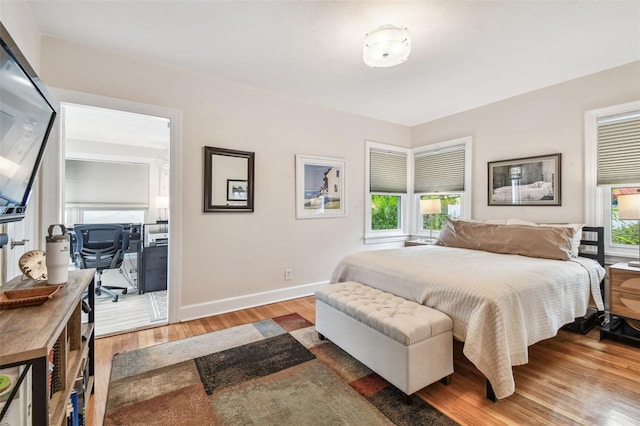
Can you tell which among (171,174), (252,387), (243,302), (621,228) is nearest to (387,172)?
(621,228)

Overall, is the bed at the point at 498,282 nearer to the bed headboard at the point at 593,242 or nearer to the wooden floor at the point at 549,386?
the bed headboard at the point at 593,242

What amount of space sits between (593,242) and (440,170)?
2.04 m

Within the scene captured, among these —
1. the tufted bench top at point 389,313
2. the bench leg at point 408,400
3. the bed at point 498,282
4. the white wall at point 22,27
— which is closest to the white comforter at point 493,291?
the bed at point 498,282

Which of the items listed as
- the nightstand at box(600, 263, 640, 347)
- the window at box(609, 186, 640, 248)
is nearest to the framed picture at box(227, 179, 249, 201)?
the nightstand at box(600, 263, 640, 347)

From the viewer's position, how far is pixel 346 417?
5.23 feet

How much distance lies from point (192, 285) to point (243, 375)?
1.31m

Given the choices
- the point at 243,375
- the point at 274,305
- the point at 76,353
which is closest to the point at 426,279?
the point at 243,375

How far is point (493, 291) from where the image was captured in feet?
5.82

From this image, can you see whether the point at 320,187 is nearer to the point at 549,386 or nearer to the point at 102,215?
the point at 549,386

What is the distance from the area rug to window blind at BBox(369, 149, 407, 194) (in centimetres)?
272

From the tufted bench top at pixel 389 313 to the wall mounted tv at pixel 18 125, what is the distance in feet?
6.34

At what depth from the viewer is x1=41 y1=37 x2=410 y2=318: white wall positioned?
259cm

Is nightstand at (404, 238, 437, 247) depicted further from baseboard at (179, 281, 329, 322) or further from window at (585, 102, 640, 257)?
window at (585, 102, 640, 257)

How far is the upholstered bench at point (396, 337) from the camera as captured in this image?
169 cm
